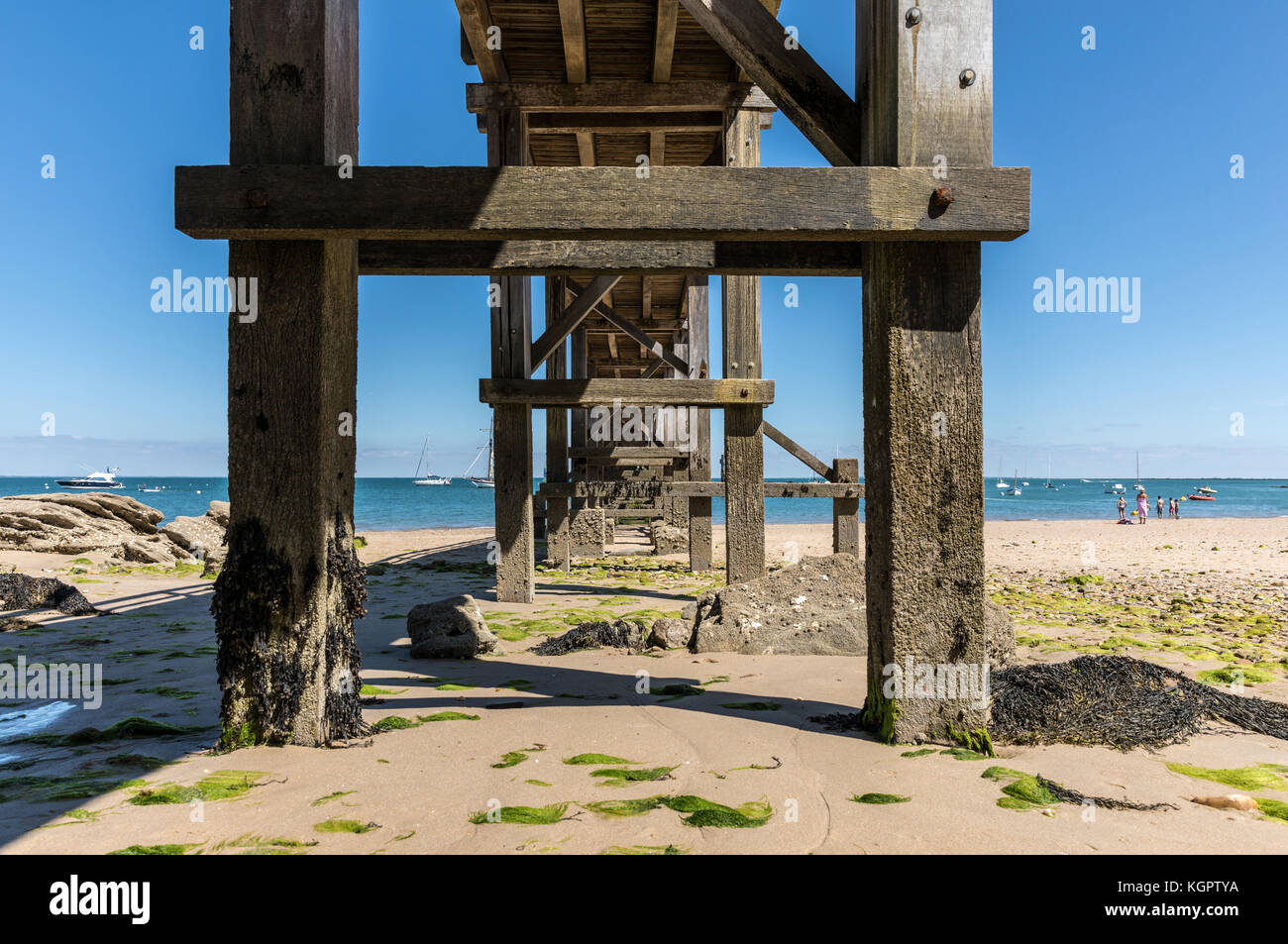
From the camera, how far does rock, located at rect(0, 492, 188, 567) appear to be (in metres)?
12.0

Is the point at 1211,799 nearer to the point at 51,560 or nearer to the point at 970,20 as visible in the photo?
Answer: the point at 970,20

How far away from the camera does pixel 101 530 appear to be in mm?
13703

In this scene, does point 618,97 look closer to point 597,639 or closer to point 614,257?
point 614,257

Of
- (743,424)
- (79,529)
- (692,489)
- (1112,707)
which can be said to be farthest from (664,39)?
(79,529)

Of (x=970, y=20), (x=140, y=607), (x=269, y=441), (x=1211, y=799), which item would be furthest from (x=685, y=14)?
(x=140, y=607)

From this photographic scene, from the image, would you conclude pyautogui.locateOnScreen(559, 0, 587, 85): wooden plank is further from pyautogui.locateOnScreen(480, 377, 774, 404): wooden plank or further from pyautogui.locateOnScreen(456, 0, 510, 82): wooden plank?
pyautogui.locateOnScreen(480, 377, 774, 404): wooden plank

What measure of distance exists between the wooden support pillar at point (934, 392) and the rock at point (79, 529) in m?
12.4

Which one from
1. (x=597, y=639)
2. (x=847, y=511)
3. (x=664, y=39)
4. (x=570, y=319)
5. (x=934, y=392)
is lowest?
(x=597, y=639)

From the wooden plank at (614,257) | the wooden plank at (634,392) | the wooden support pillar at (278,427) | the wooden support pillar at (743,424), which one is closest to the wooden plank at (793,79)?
the wooden plank at (614,257)

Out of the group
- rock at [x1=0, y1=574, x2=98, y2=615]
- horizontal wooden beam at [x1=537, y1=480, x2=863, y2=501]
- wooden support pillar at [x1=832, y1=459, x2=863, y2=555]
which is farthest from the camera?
wooden support pillar at [x1=832, y1=459, x2=863, y2=555]

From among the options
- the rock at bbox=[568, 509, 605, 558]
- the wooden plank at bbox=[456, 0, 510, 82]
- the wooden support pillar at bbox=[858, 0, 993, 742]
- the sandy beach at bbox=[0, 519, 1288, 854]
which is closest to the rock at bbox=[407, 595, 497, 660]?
the sandy beach at bbox=[0, 519, 1288, 854]

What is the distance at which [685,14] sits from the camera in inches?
262

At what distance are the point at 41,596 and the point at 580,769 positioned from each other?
7.00 meters

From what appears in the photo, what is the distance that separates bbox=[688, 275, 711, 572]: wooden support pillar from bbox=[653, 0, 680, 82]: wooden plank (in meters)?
3.41
